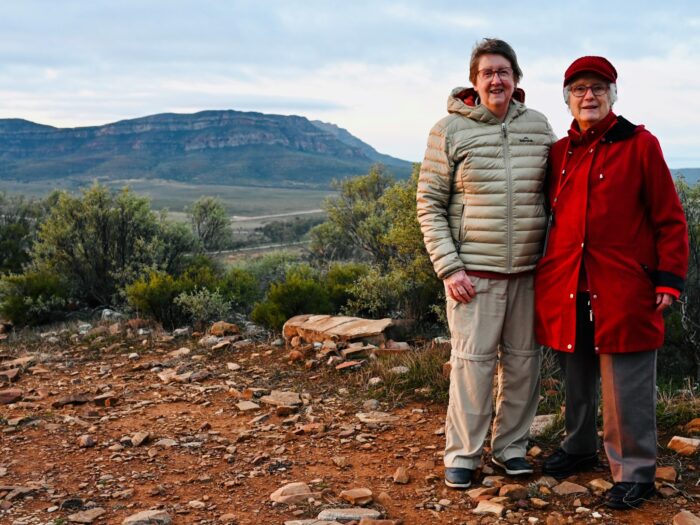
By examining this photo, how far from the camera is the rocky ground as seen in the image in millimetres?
3213

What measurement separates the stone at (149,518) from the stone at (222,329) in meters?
3.97

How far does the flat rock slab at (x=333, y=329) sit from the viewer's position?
21.0ft

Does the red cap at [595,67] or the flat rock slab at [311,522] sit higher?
the red cap at [595,67]

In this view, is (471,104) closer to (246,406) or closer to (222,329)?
(246,406)

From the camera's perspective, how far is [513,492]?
3.25 metres

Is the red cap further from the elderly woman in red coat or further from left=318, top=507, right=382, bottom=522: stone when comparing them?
left=318, top=507, right=382, bottom=522: stone

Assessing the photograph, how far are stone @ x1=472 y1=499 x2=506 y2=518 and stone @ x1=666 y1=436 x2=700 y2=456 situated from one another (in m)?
1.26

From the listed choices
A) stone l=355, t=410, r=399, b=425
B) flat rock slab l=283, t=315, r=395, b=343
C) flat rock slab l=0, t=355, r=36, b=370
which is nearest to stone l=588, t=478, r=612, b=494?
stone l=355, t=410, r=399, b=425

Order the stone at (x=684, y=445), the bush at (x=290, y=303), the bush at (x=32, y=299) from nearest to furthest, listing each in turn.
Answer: the stone at (x=684, y=445) < the bush at (x=290, y=303) < the bush at (x=32, y=299)

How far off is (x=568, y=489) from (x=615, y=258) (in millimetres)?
1165

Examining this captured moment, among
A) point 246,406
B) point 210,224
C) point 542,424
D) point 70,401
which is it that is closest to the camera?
point 542,424

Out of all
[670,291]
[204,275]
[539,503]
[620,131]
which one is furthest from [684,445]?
[204,275]

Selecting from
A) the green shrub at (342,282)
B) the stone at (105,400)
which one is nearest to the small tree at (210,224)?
the green shrub at (342,282)

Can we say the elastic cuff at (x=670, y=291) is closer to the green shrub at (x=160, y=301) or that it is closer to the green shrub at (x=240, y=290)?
the green shrub at (x=160, y=301)
